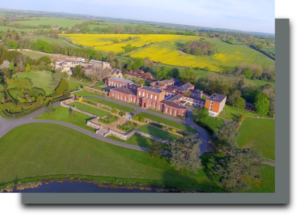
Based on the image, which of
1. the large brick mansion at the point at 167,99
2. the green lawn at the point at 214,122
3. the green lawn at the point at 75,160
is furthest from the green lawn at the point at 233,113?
the green lawn at the point at 75,160

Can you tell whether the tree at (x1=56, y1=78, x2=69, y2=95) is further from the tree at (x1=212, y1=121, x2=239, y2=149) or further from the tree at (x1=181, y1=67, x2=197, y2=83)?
the tree at (x1=212, y1=121, x2=239, y2=149)

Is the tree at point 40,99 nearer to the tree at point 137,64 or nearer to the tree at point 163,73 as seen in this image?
the tree at point 163,73

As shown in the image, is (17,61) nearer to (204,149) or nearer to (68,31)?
(204,149)

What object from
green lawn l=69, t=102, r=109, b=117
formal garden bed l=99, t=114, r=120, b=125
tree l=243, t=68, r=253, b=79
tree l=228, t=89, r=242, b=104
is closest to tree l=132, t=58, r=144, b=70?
green lawn l=69, t=102, r=109, b=117

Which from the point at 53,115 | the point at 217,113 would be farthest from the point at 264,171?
the point at 53,115

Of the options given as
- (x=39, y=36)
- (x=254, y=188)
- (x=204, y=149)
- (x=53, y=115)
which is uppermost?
(x=39, y=36)
